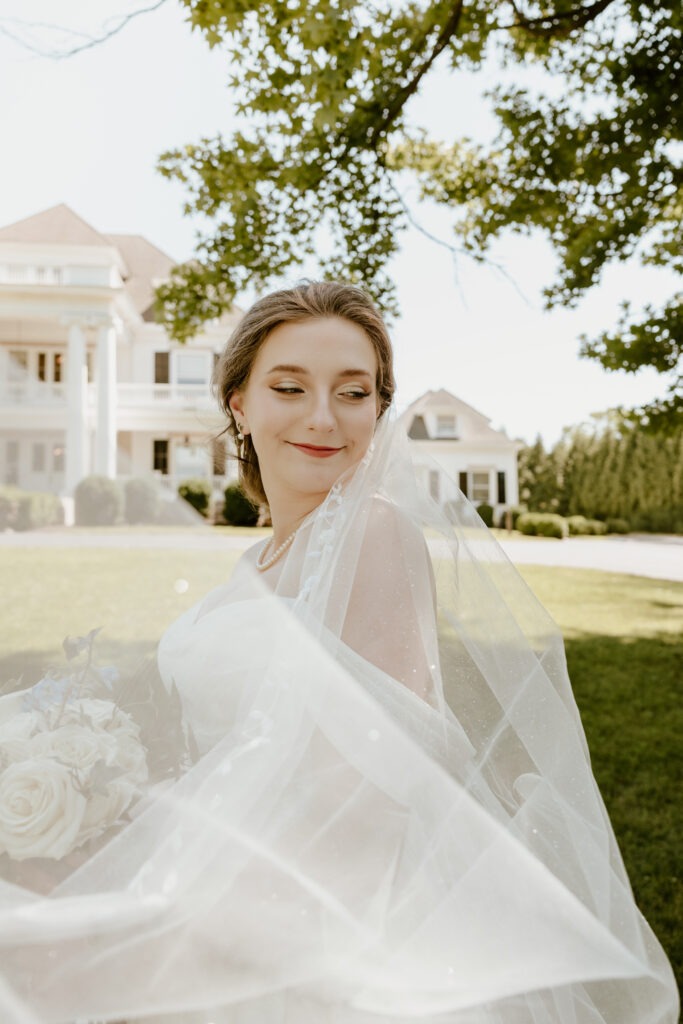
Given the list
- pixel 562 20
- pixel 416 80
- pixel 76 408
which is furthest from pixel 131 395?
pixel 416 80

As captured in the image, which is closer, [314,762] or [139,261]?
[314,762]

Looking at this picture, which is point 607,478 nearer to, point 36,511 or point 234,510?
point 234,510

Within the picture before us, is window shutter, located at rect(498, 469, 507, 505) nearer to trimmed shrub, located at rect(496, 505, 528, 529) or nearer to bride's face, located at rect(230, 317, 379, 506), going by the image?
trimmed shrub, located at rect(496, 505, 528, 529)

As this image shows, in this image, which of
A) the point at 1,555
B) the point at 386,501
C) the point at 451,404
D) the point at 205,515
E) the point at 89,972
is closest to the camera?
the point at 89,972

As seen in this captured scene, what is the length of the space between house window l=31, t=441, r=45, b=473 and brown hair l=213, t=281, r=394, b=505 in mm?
28356

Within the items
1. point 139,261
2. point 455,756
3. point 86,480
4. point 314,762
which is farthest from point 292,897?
point 139,261

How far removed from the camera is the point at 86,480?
22.8 m

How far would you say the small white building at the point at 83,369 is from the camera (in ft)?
88.0

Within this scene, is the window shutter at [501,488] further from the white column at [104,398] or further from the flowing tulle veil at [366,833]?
the flowing tulle veil at [366,833]

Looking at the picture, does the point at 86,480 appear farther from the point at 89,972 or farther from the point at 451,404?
the point at 89,972

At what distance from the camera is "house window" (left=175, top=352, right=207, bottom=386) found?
3141 centimetres

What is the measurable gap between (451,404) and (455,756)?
37.1m

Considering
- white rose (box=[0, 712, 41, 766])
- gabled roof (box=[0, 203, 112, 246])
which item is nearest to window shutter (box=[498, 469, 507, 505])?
gabled roof (box=[0, 203, 112, 246])

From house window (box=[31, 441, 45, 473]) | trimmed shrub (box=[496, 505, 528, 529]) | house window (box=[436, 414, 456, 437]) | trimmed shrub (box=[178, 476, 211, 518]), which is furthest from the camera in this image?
house window (box=[436, 414, 456, 437])
